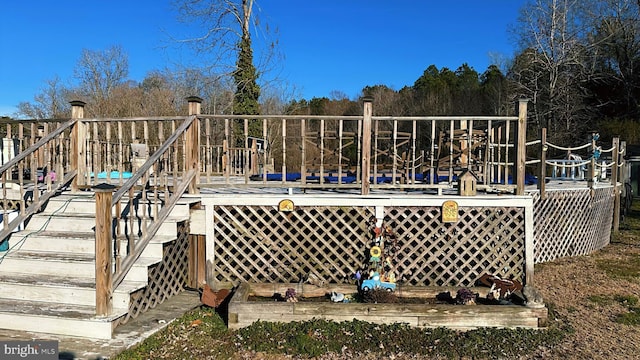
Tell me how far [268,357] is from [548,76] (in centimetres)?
2540

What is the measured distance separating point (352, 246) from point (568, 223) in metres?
4.71

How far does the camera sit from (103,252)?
3.83 meters

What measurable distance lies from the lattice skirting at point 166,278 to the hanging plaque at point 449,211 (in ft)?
9.93

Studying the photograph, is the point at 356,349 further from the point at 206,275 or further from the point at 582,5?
the point at 582,5

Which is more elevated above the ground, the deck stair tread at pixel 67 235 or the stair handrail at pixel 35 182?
the stair handrail at pixel 35 182

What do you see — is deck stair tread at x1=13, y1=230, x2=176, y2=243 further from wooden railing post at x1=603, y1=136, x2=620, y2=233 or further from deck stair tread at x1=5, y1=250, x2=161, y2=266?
wooden railing post at x1=603, y1=136, x2=620, y2=233

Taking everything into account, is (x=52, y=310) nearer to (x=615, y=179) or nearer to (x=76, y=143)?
(x=76, y=143)

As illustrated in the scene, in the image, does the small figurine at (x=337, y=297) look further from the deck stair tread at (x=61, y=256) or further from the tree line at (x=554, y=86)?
the tree line at (x=554, y=86)

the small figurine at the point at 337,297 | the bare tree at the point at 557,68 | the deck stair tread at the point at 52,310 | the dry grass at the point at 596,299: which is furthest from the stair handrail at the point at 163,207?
the bare tree at the point at 557,68

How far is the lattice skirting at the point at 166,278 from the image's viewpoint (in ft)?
14.4

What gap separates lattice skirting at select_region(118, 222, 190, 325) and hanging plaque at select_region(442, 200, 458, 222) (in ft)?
9.93

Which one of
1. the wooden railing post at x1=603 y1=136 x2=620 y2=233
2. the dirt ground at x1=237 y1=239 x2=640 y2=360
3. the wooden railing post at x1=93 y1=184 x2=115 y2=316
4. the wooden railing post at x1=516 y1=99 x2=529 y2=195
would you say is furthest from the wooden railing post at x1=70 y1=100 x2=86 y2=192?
the wooden railing post at x1=603 y1=136 x2=620 y2=233

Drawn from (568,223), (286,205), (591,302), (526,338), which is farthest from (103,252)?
(568,223)

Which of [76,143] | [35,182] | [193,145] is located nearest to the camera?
[35,182]
